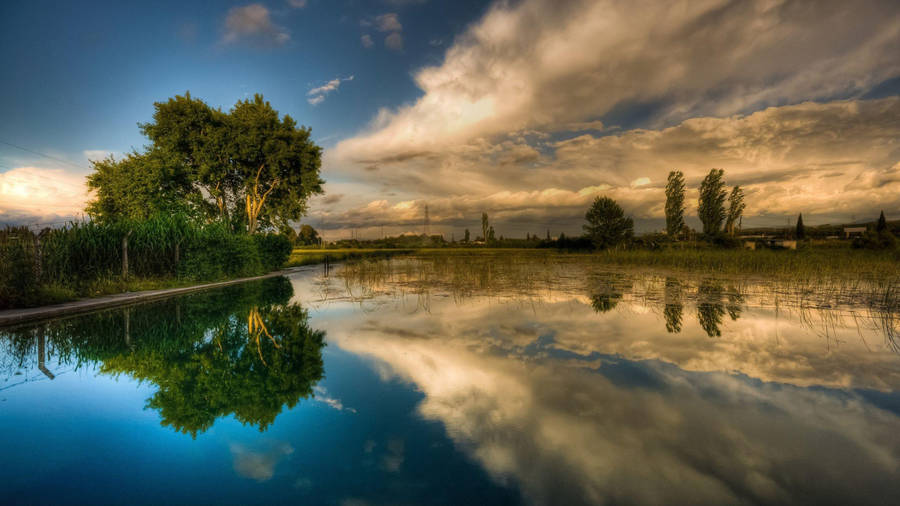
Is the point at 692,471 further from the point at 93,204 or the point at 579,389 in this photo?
the point at 93,204

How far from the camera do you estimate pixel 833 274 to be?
15.8m

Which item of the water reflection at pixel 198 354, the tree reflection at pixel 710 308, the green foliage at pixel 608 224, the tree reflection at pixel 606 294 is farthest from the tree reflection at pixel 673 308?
the green foliage at pixel 608 224

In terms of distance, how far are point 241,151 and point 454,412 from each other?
27091 mm

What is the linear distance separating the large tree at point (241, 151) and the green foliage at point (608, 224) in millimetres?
38235

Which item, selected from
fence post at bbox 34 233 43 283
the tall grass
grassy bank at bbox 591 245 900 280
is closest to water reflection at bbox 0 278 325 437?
the tall grass

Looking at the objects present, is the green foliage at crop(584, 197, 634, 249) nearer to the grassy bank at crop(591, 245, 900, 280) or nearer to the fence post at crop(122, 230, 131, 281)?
the grassy bank at crop(591, 245, 900, 280)

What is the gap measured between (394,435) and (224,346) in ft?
14.7

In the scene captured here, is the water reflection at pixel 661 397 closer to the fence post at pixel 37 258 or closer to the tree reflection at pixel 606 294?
the tree reflection at pixel 606 294

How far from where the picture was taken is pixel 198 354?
18.9ft

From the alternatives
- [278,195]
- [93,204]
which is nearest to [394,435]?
[278,195]

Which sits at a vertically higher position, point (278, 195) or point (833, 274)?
point (278, 195)

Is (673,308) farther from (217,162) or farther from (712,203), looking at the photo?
(712,203)

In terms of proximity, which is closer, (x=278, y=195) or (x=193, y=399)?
(x=193, y=399)

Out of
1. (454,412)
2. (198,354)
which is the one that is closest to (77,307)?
(198,354)
